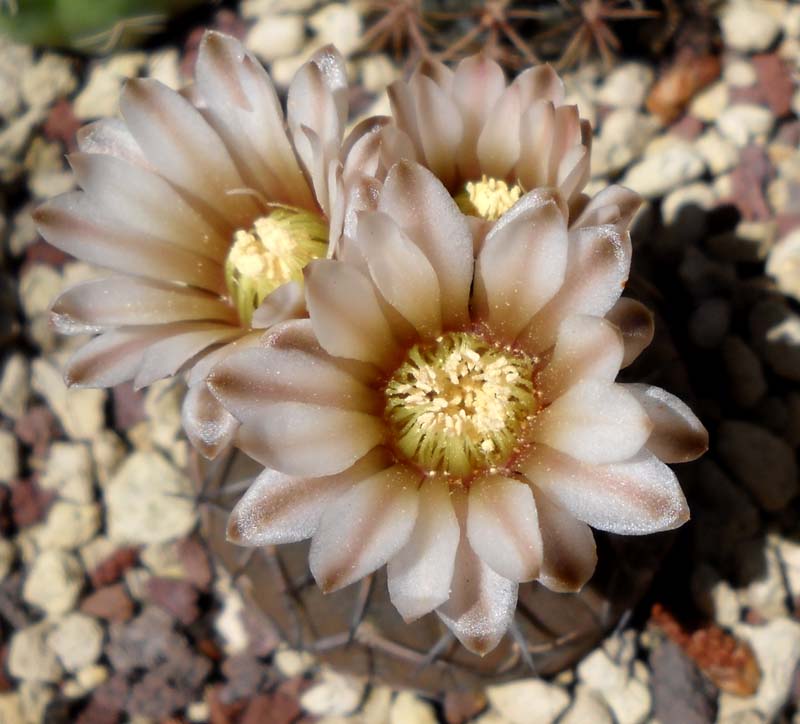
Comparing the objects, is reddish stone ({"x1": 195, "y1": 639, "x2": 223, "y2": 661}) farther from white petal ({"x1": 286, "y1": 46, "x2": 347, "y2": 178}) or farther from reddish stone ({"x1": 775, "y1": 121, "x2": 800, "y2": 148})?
reddish stone ({"x1": 775, "y1": 121, "x2": 800, "y2": 148})

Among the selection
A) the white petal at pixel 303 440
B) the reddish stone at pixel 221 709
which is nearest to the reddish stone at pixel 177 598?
the reddish stone at pixel 221 709

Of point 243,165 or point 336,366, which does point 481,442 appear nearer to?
point 336,366

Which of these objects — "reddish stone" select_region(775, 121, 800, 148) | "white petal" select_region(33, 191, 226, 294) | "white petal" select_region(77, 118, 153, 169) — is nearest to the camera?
"white petal" select_region(33, 191, 226, 294)

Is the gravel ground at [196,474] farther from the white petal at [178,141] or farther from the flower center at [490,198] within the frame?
the white petal at [178,141]

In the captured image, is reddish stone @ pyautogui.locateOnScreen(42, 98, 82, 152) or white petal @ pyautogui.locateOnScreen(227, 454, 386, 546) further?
reddish stone @ pyautogui.locateOnScreen(42, 98, 82, 152)

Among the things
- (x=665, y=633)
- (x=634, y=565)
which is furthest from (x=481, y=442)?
(x=665, y=633)

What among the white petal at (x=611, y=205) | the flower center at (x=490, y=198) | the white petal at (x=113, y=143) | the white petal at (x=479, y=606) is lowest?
the white petal at (x=479, y=606)

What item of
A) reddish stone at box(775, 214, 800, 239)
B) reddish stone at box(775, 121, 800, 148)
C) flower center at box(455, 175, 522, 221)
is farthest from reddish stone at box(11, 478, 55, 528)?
reddish stone at box(775, 121, 800, 148)
